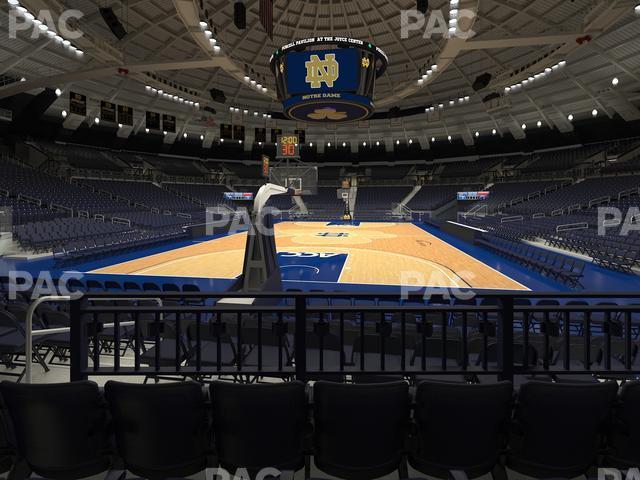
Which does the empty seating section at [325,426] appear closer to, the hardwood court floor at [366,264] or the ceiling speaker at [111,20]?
the hardwood court floor at [366,264]

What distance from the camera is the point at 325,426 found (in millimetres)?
2521

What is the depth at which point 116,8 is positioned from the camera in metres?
19.3

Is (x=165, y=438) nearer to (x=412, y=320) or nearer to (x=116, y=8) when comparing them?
(x=412, y=320)

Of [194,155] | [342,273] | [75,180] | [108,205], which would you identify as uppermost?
[194,155]

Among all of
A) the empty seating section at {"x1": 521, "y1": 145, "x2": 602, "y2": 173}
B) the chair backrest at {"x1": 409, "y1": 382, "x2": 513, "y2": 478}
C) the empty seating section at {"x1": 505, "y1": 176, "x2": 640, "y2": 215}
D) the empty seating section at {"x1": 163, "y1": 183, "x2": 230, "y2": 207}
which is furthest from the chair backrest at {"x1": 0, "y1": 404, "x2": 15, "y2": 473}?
the empty seating section at {"x1": 521, "y1": 145, "x2": 602, "y2": 173}

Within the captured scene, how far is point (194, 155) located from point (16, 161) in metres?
20.2

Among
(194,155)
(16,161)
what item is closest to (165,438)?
(16,161)

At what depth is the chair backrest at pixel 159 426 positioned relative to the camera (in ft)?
8.16

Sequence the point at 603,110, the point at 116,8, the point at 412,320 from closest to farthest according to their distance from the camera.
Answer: the point at 412,320 → the point at 116,8 → the point at 603,110

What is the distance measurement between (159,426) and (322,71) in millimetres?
15208

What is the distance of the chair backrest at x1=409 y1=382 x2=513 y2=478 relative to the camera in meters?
2.47

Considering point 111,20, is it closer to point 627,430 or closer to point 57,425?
point 57,425

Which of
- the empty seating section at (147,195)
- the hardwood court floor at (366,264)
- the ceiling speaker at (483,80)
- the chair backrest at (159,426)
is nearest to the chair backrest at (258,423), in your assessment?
the chair backrest at (159,426)

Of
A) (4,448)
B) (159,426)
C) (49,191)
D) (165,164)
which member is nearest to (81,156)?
(165,164)
